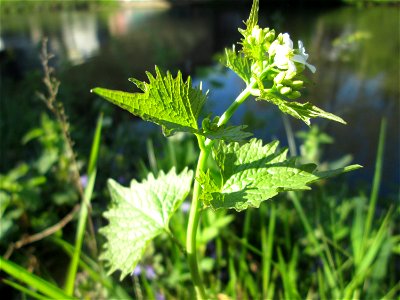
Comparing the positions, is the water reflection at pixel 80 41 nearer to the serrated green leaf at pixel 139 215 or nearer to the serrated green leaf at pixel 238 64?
the serrated green leaf at pixel 139 215

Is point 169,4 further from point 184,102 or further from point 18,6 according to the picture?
point 184,102

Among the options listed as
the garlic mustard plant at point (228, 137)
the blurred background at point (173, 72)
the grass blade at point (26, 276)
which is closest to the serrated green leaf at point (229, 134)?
the garlic mustard plant at point (228, 137)

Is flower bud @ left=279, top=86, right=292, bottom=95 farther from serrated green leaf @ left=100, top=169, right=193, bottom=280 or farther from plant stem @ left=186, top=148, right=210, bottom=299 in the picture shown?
serrated green leaf @ left=100, top=169, right=193, bottom=280

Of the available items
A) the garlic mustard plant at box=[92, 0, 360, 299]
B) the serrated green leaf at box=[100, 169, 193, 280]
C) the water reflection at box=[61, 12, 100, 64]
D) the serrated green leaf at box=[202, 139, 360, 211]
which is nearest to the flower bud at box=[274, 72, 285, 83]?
the garlic mustard plant at box=[92, 0, 360, 299]

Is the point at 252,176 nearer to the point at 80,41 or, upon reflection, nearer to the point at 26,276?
the point at 26,276

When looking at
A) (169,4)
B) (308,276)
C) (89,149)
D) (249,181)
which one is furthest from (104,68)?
(169,4)
